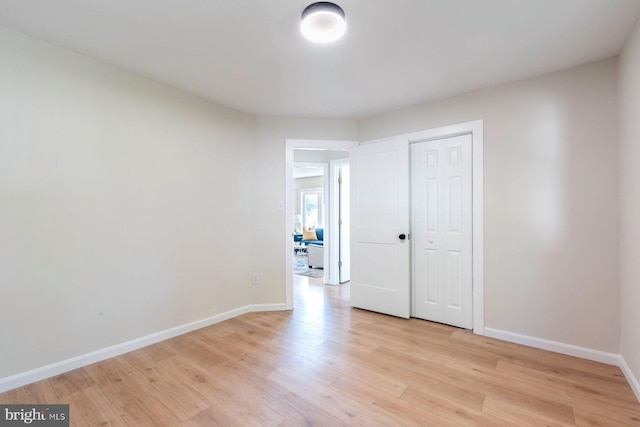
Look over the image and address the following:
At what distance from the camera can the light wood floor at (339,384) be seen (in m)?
1.62

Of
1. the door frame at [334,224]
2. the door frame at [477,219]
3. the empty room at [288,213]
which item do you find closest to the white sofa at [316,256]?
the door frame at [334,224]

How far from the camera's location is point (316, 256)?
6137mm

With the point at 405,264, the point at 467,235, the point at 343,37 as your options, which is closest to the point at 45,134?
the point at 343,37

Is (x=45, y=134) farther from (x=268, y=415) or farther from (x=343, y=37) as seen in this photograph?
(x=268, y=415)

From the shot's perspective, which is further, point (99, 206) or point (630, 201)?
point (99, 206)

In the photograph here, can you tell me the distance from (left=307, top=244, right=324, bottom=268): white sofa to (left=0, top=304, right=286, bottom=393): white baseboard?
293 cm

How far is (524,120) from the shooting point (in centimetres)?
252

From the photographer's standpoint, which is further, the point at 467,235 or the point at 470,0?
the point at 467,235

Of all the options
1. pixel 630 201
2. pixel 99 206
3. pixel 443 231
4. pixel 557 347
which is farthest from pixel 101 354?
pixel 630 201

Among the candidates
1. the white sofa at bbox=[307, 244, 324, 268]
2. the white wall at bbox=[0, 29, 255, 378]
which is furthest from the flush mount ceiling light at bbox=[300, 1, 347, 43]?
the white sofa at bbox=[307, 244, 324, 268]

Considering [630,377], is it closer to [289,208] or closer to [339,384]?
[339,384]

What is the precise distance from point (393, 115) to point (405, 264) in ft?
5.60

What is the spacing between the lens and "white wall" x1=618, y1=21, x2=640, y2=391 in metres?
1.80

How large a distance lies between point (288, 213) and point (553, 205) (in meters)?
2.54
